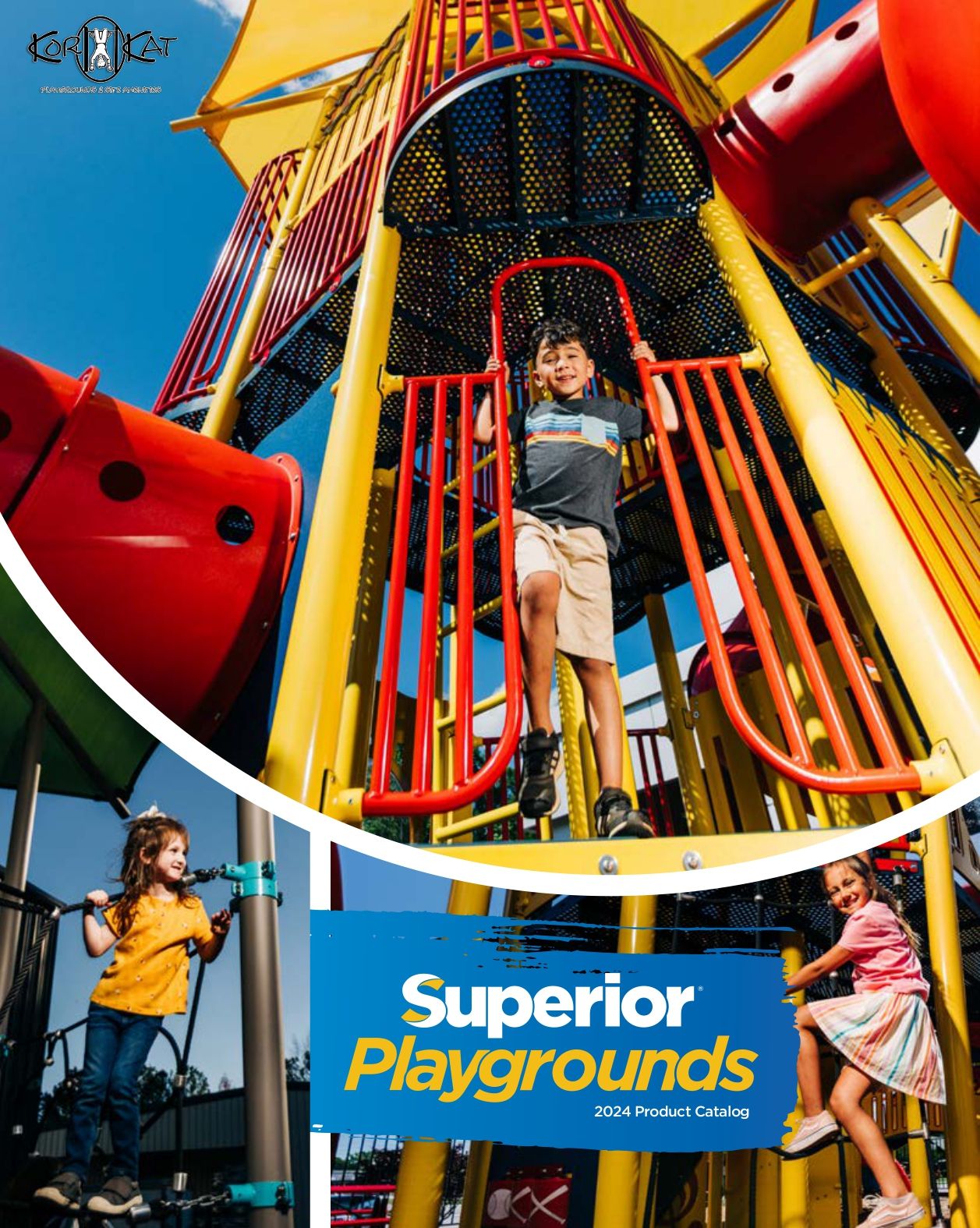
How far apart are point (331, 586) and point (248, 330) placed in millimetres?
2050

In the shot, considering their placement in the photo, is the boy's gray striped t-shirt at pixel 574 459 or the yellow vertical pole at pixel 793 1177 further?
the boy's gray striped t-shirt at pixel 574 459

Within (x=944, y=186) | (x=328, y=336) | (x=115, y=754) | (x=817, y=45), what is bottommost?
(x=115, y=754)

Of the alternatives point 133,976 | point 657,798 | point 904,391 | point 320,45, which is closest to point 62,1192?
point 133,976

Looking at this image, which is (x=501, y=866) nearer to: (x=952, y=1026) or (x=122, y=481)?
(x=952, y=1026)

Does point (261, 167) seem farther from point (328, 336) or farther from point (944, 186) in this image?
point (944, 186)

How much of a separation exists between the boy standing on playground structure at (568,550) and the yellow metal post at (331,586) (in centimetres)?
32

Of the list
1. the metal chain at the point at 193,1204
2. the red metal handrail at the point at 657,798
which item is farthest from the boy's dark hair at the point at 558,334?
the red metal handrail at the point at 657,798

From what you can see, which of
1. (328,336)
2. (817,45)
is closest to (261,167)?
(328,336)

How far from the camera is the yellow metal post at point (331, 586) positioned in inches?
54.7

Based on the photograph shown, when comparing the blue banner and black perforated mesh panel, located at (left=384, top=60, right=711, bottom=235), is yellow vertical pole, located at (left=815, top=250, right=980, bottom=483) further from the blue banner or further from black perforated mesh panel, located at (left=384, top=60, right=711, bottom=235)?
the blue banner

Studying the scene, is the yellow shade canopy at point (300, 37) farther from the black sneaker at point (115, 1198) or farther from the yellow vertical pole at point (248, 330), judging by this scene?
the black sneaker at point (115, 1198)

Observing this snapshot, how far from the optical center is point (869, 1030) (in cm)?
139

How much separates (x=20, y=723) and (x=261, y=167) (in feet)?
11.2

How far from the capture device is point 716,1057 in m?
1.29
